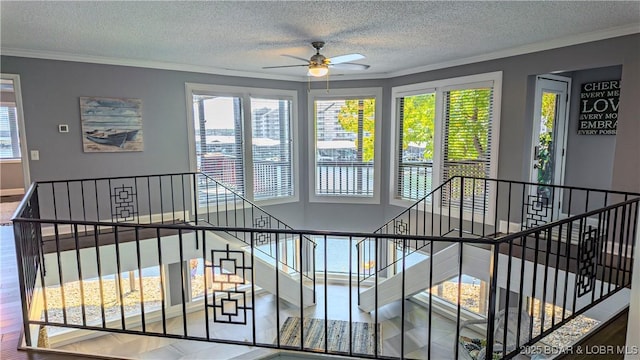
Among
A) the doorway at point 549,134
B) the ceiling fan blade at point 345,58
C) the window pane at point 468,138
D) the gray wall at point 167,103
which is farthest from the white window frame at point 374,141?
the ceiling fan blade at point 345,58

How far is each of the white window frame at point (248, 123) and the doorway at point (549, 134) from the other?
13.1 ft

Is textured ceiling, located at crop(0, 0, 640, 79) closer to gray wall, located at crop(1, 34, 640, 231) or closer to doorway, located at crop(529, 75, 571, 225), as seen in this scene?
gray wall, located at crop(1, 34, 640, 231)

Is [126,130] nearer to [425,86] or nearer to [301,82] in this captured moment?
[301,82]

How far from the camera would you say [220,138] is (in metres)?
6.42

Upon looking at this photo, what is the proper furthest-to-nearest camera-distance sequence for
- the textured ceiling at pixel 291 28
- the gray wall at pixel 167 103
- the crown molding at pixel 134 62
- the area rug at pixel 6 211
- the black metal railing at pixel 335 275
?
the area rug at pixel 6 211 → the crown molding at pixel 134 62 → the black metal railing at pixel 335 275 → the gray wall at pixel 167 103 → the textured ceiling at pixel 291 28

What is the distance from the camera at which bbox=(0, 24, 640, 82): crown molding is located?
4.01m

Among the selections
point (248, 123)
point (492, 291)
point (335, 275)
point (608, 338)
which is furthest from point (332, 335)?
point (492, 291)

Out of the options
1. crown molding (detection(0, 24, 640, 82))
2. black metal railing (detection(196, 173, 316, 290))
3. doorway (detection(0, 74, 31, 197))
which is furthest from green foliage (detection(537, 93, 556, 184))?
doorway (detection(0, 74, 31, 197))

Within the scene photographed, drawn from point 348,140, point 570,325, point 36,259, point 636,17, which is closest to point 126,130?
point 36,259

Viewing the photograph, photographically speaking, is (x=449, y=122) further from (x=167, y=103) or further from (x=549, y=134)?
(x=167, y=103)

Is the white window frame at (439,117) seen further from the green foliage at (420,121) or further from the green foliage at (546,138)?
the green foliage at (546,138)

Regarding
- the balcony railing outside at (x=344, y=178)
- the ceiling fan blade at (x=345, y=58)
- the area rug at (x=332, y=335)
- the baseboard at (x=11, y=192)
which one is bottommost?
the area rug at (x=332, y=335)

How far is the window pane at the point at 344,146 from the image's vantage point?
6.98 metres

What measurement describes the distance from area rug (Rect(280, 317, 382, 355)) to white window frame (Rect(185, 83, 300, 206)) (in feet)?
7.40
